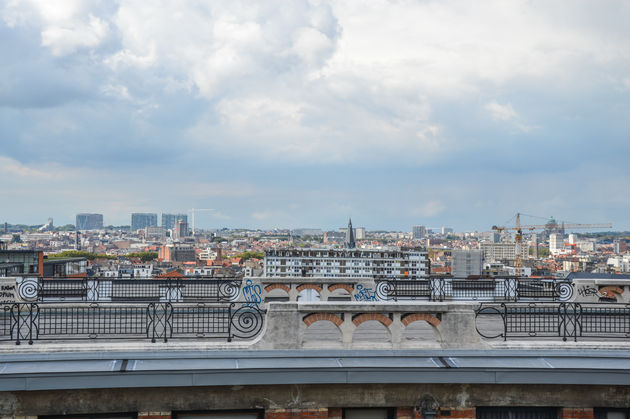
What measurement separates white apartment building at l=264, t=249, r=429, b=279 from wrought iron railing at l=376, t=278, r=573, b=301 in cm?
12259

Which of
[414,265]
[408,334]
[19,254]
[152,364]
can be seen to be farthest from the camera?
[414,265]

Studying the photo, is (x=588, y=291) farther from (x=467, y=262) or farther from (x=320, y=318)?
(x=467, y=262)

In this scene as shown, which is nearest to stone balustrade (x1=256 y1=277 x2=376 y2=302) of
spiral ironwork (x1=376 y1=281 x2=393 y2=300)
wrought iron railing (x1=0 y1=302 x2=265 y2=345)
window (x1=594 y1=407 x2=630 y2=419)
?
spiral ironwork (x1=376 y1=281 x2=393 y2=300)

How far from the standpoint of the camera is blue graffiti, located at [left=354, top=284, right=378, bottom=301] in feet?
41.0

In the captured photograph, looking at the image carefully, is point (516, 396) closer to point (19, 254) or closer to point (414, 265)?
point (19, 254)

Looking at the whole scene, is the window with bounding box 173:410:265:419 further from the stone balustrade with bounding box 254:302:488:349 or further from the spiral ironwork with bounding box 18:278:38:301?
the spiral ironwork with bounding box 18:278:38:301

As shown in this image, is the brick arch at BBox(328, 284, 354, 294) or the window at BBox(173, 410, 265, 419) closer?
the window at BBox(173, 410, 265, 419)

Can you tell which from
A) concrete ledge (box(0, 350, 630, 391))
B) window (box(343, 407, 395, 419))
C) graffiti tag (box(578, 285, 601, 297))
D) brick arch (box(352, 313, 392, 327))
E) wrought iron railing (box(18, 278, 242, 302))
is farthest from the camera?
wrought iron railing (box(18, 278, 242, 302))

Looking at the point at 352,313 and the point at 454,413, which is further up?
the point at 352,313

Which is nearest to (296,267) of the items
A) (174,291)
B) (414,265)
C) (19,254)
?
(414,265)

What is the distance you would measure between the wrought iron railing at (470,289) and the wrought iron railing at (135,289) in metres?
4.29

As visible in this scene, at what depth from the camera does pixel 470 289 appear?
581 inches

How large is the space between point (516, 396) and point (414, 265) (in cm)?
14907

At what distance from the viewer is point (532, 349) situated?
7.41 meters
